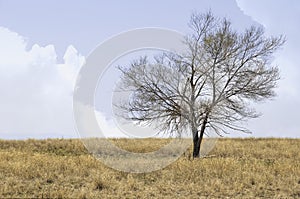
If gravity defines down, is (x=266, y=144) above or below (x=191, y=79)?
below

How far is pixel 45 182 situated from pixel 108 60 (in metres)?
5.55

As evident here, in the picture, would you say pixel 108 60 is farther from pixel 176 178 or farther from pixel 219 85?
pixel 219 85

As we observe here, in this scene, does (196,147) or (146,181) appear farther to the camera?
(196,147)

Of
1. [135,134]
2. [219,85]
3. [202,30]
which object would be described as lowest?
[135,134]

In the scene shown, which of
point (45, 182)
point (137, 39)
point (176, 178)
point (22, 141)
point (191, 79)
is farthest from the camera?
point (22, 141)

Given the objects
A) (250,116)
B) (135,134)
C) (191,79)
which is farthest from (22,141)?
(250,116)

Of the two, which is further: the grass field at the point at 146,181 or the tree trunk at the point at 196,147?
the tree trunk at the point at 196,147

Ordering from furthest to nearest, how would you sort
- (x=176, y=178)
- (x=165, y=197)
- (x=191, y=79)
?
(x=191, y=79) → (x=176, y=178) → (x=165, y=197)

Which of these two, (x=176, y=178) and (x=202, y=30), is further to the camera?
(x=202, y=30)

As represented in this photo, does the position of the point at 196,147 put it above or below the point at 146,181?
above

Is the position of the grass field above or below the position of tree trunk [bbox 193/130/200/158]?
below

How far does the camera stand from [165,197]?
12086mm

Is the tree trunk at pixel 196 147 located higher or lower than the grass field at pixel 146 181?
higher

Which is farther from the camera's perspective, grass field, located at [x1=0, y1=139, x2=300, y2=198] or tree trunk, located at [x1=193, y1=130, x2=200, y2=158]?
tree trunk, located at [x1=193, y1=130, x2=200, y2=158]
